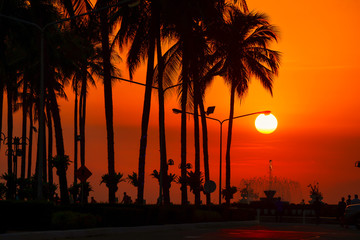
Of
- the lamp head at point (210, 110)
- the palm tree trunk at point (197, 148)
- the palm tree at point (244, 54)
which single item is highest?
the palm tree at point (244, 54)

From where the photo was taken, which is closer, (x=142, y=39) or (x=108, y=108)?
(x=108, y=108)

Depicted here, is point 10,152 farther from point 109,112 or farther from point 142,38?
point 109,112

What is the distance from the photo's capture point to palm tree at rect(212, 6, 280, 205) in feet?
179

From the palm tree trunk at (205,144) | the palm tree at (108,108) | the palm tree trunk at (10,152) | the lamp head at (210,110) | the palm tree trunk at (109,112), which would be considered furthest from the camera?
the palm tree trunk at (10,152)

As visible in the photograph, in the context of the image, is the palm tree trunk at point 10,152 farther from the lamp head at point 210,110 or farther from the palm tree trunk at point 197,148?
the lamp head at point 210,110

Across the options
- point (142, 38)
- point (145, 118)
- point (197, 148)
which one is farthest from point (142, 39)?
point (197, 148)

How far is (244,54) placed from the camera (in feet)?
183

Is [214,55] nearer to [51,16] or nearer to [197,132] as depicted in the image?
[197,132]

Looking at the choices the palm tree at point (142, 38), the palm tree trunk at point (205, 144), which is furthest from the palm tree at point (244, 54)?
the palm tree at point (142, 38)

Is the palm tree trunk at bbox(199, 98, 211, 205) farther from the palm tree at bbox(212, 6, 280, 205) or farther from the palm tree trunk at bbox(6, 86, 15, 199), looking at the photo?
the palm tree trunk at bbox(6, 86, 15, 199)

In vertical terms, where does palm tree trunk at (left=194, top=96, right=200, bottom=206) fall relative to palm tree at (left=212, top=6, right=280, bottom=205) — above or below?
below

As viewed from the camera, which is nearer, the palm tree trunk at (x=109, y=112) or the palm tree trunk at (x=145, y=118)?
the palm tree trunk at (x=109, y=112)

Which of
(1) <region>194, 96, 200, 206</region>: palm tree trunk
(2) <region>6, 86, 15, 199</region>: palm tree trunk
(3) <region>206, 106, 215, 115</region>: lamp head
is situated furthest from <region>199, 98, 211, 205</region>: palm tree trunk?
(2) <region>6, 86, 15, 199</region>: palm tree trunk

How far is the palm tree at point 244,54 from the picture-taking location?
54.6 meters
